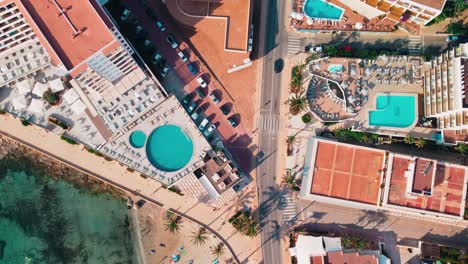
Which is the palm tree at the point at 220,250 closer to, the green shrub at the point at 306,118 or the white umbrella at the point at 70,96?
the green shrub at the point at 306,118

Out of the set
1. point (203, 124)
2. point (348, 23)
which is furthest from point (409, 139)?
point (203, 124)

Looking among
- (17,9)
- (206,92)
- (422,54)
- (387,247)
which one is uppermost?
(17,9)

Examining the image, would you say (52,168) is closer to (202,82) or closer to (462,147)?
(202,82)

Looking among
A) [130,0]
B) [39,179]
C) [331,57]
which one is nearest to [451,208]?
[331,57]

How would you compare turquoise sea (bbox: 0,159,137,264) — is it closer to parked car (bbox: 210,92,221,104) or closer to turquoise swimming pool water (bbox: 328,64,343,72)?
parked car (bbox: 210,92,221,104)

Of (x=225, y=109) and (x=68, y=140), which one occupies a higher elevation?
(x=68, y=140)

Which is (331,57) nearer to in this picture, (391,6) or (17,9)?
(391,6)
